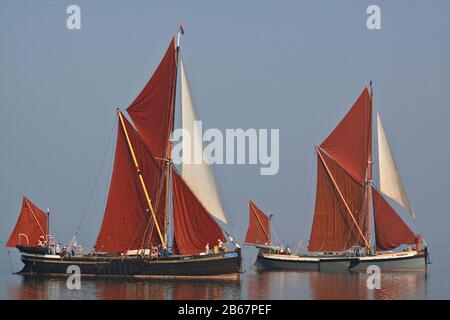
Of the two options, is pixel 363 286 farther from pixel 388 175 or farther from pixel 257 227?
pixel 257 227

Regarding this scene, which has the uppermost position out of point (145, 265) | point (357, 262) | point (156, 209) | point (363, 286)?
point (156, 209)

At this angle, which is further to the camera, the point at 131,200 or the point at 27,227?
the point at 27,227

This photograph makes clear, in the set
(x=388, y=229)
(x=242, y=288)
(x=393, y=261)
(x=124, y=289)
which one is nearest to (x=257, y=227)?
(x=388, y=229)

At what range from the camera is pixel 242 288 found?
82.9 meters

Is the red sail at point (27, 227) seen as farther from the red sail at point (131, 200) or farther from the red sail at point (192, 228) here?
the red sail at point (192, 228)

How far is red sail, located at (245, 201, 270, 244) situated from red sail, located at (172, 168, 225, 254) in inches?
1227

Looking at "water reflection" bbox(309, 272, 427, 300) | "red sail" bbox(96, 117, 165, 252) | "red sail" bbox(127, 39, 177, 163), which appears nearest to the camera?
"water reflection" bbox(309, 272, 427, 300)

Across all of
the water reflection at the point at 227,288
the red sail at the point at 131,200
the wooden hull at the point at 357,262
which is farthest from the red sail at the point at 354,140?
the red sail at the point at 131,200

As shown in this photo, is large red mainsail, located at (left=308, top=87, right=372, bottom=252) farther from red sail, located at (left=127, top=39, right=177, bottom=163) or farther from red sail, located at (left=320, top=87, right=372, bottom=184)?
red sail, located at (left=127, top=39, right=177, bottom=163)

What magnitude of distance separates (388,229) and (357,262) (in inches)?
179

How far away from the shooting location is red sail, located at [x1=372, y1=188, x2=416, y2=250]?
102m

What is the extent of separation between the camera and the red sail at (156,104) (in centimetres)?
8975

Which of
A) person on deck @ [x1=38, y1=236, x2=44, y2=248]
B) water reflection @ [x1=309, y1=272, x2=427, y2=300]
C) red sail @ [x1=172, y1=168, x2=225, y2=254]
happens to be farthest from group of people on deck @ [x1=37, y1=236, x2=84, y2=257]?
water reflection @ [x1=309, y1=272, x2=427, y2=300]
